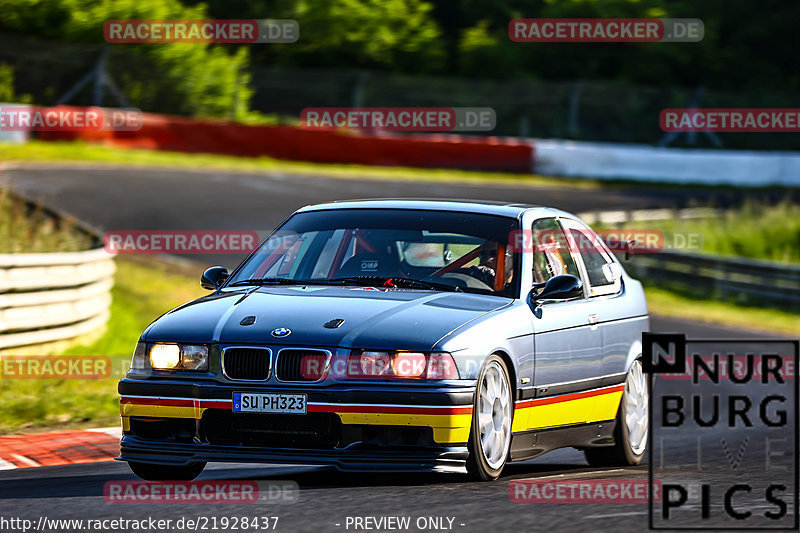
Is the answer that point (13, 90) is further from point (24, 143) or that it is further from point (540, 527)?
point (540, 527)

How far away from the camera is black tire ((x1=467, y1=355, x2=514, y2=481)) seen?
6.81 metres

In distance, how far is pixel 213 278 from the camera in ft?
27.2

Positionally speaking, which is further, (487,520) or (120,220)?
(120,220)

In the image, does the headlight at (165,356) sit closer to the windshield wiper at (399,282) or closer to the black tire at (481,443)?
the windshield wiper at (399,282)

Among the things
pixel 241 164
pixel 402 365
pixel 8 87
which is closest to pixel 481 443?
pixel 402 365

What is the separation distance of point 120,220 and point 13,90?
12.1 meters

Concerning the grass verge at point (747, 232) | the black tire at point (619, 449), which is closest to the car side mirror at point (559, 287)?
the black tire at point (619, 449)

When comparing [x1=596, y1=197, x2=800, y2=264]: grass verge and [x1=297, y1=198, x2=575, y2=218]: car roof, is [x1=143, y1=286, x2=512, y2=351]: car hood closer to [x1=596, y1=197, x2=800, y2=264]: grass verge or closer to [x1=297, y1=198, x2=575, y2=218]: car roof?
[x1=297, y1=198, x2=575, y2=218]: car roof

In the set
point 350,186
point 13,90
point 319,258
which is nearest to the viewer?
point 319,258

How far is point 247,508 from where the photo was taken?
6121mm

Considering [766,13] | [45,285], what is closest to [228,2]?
[766,13]

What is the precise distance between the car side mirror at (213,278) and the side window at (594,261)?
2.12 meters

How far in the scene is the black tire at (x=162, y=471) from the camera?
23.8ft

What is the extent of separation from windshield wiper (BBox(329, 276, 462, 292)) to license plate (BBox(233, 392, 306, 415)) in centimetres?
121
